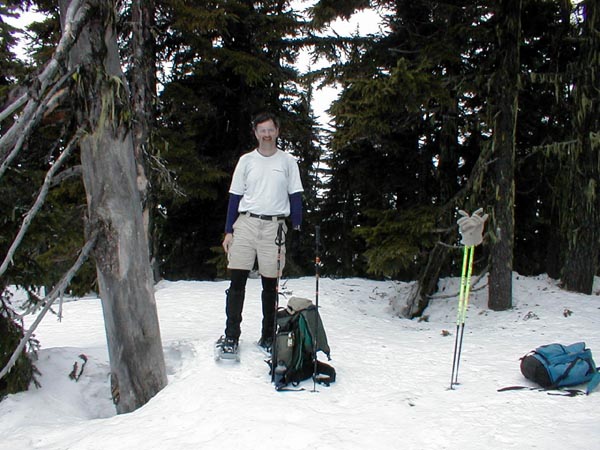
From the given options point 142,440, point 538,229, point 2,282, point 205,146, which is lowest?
point 142,440

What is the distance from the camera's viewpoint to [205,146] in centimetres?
1385

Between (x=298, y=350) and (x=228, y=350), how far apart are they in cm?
76

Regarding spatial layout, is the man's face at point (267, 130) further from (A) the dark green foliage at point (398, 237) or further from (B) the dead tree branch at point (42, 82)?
(A) the dark green foliage at point (398, 237)

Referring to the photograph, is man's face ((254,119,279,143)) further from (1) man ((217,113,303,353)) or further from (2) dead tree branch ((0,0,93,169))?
(2) dead tree branch ((0,0,93,169))

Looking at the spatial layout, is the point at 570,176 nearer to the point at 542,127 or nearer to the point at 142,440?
the point at 542,127

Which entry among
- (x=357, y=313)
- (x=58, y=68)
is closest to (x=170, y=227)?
(x=357, y=313)

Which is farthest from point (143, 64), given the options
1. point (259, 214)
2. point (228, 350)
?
point (228, 350)

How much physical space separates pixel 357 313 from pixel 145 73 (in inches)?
217

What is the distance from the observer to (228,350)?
15.9ft

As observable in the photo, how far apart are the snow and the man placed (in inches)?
27.8

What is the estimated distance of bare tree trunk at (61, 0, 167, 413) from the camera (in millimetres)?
4184

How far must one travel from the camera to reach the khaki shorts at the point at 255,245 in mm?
5043

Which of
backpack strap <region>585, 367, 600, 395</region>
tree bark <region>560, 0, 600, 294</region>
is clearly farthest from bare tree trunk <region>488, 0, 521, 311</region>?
backpack strap <region>585, 367, 600, 395</region>

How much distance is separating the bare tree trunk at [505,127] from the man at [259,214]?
4379 millimetres
